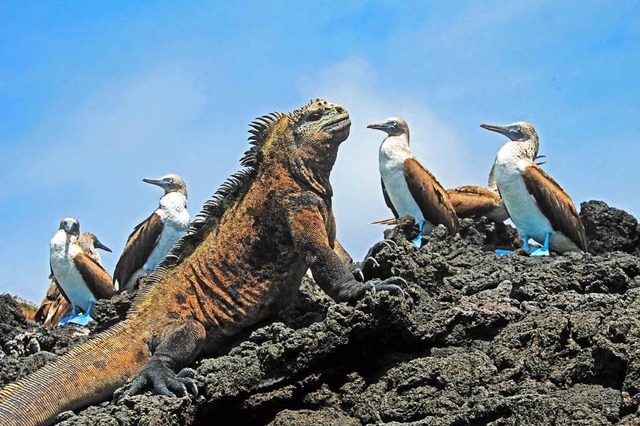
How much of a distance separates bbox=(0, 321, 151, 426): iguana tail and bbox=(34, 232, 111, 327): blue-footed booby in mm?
9118

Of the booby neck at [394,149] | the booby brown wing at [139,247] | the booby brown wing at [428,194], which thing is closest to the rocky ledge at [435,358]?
the booby brown wing at [428,194]

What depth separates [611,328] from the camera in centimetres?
805

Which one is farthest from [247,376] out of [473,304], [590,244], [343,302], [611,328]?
[590,244]

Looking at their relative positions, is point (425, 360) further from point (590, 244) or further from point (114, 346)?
point (590, 244)

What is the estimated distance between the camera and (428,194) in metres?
17.0

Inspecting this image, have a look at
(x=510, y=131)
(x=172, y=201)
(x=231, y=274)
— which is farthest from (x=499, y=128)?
(x=231, y=274)

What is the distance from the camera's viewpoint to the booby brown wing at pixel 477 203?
59.7ft

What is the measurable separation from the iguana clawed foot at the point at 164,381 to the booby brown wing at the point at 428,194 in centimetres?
782

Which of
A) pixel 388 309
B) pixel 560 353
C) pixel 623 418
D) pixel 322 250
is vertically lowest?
pixel 623 418

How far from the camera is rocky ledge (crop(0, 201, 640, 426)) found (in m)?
7.92

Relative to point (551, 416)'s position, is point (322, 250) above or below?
above

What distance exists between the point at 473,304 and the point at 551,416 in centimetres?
208

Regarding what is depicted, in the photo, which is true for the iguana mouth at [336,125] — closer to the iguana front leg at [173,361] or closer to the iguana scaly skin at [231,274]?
the iguana scaly skin at [231,274]

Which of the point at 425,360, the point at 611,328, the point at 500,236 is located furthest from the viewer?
the point at 500,236
